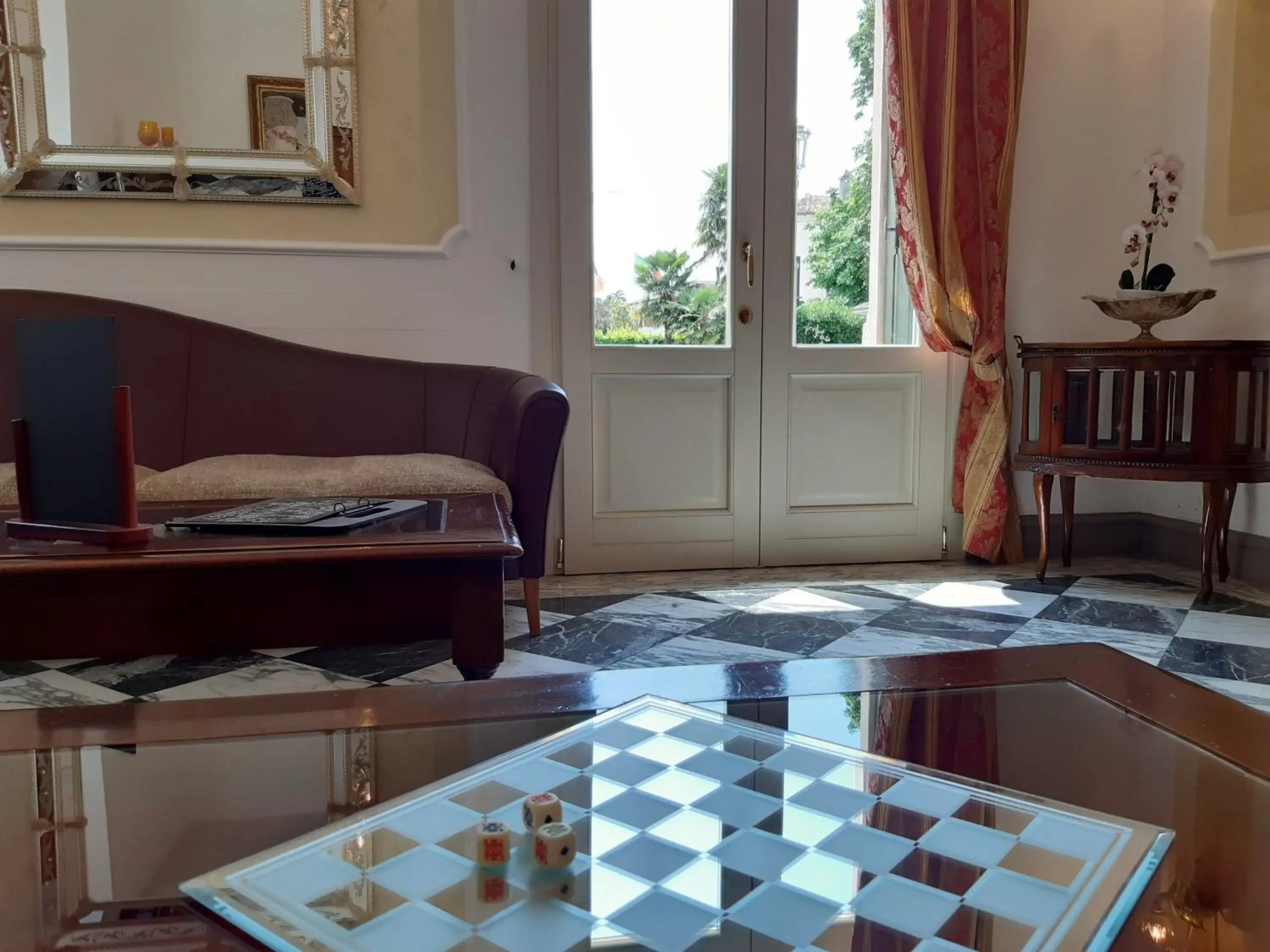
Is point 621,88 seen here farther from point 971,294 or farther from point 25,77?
point 25,77

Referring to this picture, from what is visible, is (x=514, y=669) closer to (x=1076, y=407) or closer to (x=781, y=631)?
(x=781, y=631)

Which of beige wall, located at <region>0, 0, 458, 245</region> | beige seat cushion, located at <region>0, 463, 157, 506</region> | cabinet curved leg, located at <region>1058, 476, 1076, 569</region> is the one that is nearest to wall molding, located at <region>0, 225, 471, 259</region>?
beige wall, located at <region>0, 0, 458, 245</region>

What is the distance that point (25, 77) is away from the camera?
2.84 metres

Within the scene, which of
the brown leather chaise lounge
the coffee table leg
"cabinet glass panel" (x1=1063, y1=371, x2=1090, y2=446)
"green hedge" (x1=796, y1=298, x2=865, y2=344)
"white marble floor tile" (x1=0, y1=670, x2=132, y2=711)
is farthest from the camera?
"green hedge" (x1=796, y1=298, x2=865, y2=344)

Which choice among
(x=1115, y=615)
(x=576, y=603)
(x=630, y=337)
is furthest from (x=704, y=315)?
(x=1115, y=615)

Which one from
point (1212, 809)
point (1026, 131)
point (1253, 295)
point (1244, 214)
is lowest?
point (1212, 809)

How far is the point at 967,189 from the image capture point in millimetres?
3363

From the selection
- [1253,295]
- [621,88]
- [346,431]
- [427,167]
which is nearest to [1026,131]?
[1253,295]

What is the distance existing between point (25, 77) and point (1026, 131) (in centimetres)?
320

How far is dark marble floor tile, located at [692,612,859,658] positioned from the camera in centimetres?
243

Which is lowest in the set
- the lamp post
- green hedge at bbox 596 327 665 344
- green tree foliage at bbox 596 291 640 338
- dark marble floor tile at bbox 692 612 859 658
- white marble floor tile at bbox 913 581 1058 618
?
white marble floor tile at bbox 913 581 1058 618

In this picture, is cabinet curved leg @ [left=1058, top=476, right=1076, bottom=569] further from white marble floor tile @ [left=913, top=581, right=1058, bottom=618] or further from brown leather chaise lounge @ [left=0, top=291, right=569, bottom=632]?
brown leather chaise lounge @ [left=0, top=291, right=569, bottom=632]

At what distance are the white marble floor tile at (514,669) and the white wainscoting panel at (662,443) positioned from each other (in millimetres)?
1083

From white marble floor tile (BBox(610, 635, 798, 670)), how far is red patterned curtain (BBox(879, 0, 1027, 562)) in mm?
1401
